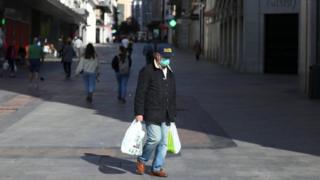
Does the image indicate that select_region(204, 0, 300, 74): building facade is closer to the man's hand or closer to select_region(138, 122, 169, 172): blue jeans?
select_region(138, 122, 169, 172): blue jeans

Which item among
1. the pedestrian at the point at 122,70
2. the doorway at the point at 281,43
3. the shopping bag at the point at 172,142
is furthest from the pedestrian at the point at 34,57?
the shopping bag at the point at 172,142

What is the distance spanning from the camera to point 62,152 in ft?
33.9

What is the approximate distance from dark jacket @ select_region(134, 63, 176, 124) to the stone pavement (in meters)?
0.84

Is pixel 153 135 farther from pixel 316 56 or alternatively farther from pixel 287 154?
pixel 316 56

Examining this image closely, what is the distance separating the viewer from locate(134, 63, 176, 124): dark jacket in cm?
823

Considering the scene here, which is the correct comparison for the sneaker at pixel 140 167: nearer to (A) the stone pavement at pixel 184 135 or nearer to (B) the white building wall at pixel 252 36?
(A) the stone pavement at pixel 184 135

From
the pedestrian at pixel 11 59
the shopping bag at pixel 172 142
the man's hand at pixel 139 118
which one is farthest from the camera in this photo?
the pedestrian at pixel 11 59

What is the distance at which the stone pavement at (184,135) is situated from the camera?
895 centimetres

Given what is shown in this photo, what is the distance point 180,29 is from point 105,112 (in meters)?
71.4

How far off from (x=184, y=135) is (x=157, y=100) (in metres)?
4.10

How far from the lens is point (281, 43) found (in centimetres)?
3316

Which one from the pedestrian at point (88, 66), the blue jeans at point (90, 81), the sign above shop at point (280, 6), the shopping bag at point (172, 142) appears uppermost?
the sign above shop at point (280, 6)

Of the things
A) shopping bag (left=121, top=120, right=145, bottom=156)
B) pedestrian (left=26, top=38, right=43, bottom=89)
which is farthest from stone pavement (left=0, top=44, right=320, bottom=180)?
pedestrian (left=26, top=38, right=43, bottom=89)

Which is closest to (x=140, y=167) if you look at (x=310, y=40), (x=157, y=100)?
(x=157, y=100)
